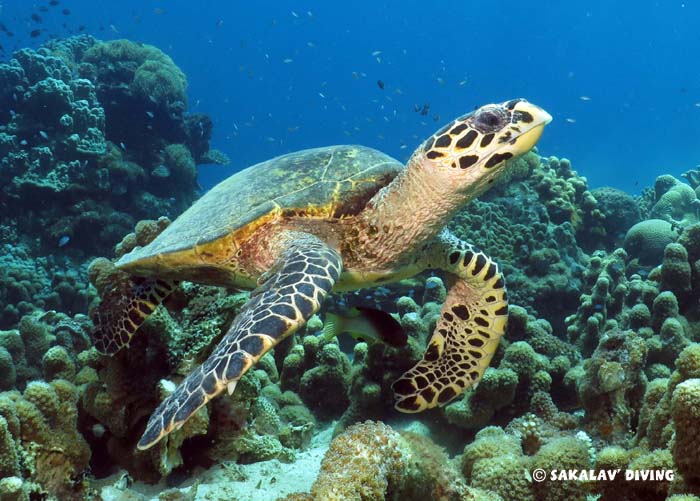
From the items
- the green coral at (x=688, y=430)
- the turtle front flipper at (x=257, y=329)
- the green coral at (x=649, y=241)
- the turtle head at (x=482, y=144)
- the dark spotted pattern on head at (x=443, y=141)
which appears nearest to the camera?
the green coral at (x=688, y=430)

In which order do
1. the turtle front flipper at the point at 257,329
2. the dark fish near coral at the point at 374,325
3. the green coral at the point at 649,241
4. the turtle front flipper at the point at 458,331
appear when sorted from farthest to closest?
1. the green coral at the point at 649,241
2. the dark fish near coral at the point at 374,325
3. the turtle front flipper at the point at 458,331
4. the turtle front flipper at the point at 257,329

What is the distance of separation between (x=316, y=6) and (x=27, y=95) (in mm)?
109433

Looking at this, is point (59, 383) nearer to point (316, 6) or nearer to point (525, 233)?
point (525, 233)

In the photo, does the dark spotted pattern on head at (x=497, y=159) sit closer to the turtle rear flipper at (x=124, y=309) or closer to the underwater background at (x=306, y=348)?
the underwater background at (x=306, y=348)

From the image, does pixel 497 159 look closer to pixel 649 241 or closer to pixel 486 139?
pixel 486 139

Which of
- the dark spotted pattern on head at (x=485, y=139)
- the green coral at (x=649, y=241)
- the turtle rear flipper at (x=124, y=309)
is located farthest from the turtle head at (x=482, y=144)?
the green coral at (x=649, y=241)

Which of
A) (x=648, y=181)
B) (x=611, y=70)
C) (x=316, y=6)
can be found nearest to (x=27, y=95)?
(x=648, y=181)

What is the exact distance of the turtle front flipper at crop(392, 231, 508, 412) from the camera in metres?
3.82

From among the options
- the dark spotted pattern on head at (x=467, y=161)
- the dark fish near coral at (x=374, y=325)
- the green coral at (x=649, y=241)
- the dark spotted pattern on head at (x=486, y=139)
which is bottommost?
the dark fish near coral at (x=374, y=325)

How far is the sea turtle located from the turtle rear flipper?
1 centimetres

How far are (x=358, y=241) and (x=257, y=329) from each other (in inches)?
63.6

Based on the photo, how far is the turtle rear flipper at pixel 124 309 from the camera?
337 cm

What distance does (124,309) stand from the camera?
145 inches

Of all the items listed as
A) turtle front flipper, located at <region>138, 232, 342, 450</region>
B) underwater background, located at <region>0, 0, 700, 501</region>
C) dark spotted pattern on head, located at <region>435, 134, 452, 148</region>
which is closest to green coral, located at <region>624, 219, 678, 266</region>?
underwater background, located at <region>0, 0, 700, 501</region>
